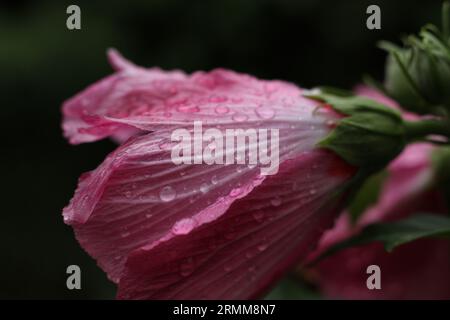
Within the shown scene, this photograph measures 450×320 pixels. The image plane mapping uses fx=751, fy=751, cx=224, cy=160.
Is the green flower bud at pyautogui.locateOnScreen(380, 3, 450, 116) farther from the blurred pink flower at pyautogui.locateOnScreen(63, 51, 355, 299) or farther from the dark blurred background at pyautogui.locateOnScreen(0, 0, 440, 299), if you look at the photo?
the dark blurred background at pyautogui.locateOnScreen(0, 0, 440, 299)

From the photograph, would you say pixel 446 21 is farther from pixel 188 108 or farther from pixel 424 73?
pixel 188 108

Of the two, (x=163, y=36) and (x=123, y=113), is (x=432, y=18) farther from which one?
(x=123, y=113)

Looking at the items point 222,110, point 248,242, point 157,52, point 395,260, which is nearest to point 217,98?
point 222,110

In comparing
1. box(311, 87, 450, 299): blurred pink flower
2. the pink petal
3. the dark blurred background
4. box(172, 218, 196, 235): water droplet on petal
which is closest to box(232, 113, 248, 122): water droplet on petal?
the pink petal

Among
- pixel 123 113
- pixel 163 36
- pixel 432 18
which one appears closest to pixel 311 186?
pixel 123 113

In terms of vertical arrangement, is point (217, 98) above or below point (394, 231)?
above

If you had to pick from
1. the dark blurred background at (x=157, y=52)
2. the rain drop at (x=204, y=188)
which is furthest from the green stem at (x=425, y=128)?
the dark blurred background at (x=157, y=52)
